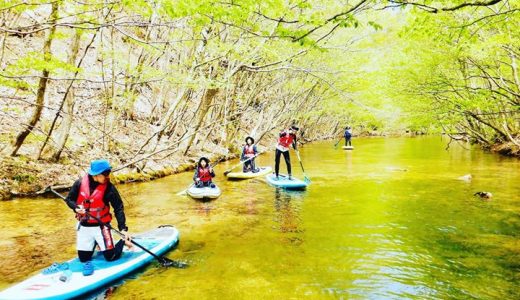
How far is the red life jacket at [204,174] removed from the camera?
474 inches

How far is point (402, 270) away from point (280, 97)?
1999cm

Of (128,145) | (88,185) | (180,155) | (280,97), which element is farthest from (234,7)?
(280,97)

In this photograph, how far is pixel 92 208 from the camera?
225 inches

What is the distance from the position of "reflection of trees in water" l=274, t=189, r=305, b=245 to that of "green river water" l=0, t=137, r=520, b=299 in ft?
0.11

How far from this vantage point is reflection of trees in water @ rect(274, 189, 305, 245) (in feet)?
27.2

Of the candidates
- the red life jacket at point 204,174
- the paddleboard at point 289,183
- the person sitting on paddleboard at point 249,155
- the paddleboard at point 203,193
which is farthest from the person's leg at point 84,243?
the person sitting on paddleboard at point 249,155

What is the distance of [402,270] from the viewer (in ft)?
21.5

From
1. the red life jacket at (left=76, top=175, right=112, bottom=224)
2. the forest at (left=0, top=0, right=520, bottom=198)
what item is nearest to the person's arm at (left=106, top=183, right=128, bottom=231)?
the red life jacket at (left=76, top=175, right=112, bottom=224)

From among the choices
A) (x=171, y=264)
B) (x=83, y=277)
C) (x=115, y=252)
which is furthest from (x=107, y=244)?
(x=171, y=264)

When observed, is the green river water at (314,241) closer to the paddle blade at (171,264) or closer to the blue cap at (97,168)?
the paddle blade at (171,264)

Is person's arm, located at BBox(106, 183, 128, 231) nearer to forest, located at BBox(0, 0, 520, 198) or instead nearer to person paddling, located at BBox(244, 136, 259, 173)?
forest, located at BBox(0, 0, 520, 198)

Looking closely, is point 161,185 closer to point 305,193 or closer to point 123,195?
point 123,195

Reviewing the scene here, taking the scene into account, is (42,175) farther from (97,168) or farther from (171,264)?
(97,168)

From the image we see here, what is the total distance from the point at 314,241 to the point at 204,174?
5.04 metres
